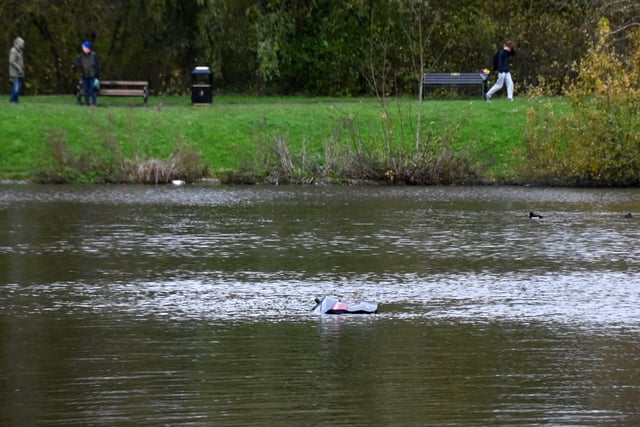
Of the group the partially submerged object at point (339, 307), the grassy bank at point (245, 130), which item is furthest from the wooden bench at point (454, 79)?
the partially submerged object at point (339, 307)

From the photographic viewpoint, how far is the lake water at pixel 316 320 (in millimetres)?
9805

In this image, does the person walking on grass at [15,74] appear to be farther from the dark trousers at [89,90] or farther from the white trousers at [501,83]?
the white trousers at [501,83]

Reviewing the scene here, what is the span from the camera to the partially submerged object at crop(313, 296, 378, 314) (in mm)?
13633

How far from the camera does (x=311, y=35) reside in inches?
1885

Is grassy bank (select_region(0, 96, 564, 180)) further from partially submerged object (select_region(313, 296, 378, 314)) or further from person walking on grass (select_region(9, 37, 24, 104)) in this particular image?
partially submerged object (select_region(313, 296, 378, 314))

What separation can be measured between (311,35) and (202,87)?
7.81 meters

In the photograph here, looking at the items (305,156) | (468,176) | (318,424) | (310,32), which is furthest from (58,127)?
(318,424)

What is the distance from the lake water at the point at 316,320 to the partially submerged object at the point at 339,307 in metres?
0.19

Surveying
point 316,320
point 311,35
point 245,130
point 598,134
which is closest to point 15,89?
point 245,130

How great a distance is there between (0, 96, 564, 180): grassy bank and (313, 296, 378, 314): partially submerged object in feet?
66.4

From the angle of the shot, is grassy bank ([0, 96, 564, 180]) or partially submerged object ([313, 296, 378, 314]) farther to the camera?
grassy bank ([0, 96, 564, 180])

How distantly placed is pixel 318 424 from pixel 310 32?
39.4m

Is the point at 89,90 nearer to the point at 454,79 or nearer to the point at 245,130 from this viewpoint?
the point at 245,130

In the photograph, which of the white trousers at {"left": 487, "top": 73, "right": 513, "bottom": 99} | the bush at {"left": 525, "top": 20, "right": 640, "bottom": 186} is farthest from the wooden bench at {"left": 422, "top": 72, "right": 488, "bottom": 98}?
the bush at {"left": 525, "top": 20, "right": 640, "bottom": 186}
